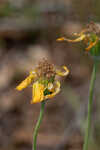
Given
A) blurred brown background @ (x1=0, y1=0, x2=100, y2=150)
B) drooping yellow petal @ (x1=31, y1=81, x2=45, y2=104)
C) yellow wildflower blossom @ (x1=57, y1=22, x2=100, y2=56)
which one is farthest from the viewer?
blurred brown background @ (x1=0, y1=0, x2=100, y2=150)

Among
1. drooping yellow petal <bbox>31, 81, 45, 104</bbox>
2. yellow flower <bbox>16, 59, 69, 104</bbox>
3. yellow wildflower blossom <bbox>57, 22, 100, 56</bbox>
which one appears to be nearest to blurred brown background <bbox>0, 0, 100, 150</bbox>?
yellow wildflower blossom <bbox>57, 22, 100, 56</bbox>

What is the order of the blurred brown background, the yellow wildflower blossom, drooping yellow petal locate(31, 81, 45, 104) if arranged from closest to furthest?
drooping yellow petal locate(31, 81, 45, 104) < the yellow wildflower blossom < the blurred brown background

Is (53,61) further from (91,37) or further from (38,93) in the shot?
(38,93)

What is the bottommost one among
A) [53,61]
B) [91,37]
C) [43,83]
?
[53,61]

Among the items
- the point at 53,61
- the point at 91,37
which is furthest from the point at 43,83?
the point at 53,61

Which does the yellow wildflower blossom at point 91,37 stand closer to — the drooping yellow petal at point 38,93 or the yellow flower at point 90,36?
the yellow flower at point 90,36

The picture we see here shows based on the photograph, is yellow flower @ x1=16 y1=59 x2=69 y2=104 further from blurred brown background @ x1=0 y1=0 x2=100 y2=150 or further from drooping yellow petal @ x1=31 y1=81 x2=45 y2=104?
blurred brown background @ x1=0 y1=0 x2=100 y2=150
